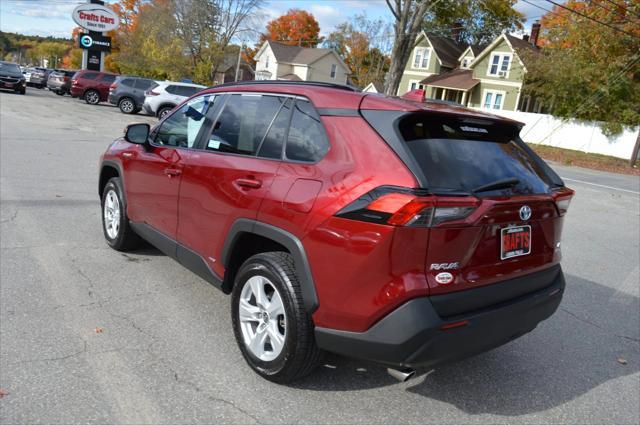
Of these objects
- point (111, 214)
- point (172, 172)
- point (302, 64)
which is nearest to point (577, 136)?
point (111, 214)

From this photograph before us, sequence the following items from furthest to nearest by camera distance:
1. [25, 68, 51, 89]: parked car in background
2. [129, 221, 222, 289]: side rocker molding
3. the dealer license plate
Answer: [25, 68, 51, 89]: parked car in background < [129, 221, 222, 289]: side rocker molding < the dealer license plate

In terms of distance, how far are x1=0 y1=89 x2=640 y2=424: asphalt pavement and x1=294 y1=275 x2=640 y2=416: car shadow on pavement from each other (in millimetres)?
12

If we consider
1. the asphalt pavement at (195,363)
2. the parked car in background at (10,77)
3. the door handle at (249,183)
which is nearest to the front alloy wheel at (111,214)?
the asphalt pavement at (195,363)

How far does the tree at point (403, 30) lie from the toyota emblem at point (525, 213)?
25.7m

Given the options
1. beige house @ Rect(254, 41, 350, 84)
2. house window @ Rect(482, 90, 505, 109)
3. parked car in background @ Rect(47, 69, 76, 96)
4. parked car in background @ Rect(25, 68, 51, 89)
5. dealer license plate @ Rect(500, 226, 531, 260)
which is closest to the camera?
dealer license plate @ Rect(500, 226, 531, 260)

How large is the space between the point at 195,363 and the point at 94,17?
1572 inches

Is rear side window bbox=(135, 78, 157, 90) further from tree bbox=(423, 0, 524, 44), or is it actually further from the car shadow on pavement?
the car shadow on pavement

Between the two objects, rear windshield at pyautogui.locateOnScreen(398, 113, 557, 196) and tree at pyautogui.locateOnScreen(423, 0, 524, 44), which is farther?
tree at pyautogui.locateOnScreen(423, 0, 524, 44)

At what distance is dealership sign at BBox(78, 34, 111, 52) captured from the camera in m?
36.8

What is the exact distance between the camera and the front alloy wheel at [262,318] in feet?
10.6

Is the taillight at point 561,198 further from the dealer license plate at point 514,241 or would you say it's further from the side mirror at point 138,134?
the side mirror at point 138,134

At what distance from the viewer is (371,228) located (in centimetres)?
267

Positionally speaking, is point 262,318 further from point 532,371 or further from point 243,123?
point 532,371

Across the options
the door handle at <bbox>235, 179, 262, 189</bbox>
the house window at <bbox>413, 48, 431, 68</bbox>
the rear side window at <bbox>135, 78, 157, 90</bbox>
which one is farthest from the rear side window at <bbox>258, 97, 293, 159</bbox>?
the house window at <bbox>413, 48, 431, 68</bbox>
